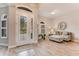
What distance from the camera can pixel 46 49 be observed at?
2.56m

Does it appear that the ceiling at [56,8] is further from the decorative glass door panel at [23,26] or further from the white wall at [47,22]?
the decorative glass door panel at [23,26]

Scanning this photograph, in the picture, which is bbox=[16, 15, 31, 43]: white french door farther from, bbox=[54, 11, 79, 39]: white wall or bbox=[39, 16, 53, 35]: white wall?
bbox=[54, 11, 79, 39]: white wall

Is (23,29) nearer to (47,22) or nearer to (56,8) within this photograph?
(47,22)

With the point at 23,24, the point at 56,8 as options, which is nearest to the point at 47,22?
the point at 56,8

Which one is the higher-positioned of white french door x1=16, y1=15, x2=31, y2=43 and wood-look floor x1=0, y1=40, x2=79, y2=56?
white french door x1=16, y1=15, x2=31, y2=43

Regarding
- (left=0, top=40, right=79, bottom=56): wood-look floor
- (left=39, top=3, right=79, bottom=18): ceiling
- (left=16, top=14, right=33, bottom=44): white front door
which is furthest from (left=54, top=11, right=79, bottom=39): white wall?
(left=16, top=14, right=33, bottom=44): white front door

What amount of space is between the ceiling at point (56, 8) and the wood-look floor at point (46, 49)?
2.54ft

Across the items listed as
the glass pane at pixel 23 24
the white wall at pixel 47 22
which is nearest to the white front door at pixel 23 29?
the glass pane at pixel 23 24

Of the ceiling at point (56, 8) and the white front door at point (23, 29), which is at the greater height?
the ceiling at point (56, 8)

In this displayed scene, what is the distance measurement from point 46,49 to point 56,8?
1.13m

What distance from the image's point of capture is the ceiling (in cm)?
241

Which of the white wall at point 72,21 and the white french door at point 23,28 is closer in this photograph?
the white french door at point 23,28

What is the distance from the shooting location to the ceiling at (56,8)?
7.92 ft

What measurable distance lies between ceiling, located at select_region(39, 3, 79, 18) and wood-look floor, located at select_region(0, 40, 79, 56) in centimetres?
77
